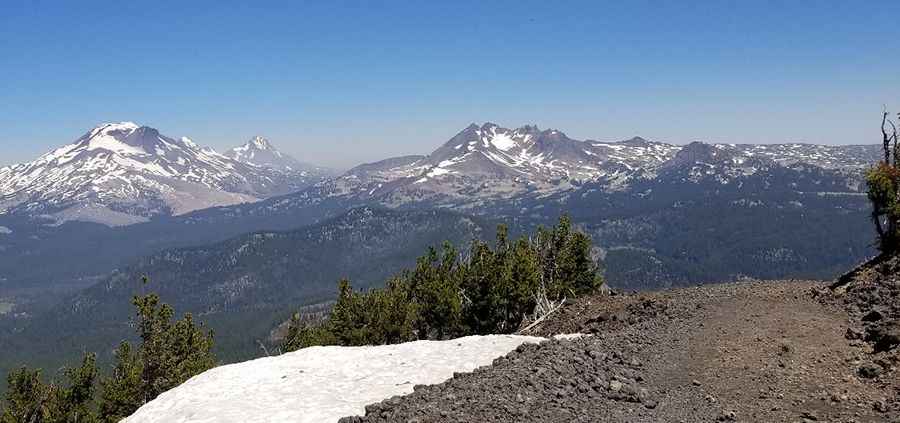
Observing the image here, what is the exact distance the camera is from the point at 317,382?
23.0 metres

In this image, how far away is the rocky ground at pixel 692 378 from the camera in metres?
16.9

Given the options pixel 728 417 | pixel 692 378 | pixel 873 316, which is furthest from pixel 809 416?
pixel 873 316

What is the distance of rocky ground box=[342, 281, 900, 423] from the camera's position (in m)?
16.9

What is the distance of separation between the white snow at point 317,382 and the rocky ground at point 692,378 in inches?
80.2

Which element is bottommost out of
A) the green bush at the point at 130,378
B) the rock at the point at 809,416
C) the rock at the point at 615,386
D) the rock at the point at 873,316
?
the green bush at the point at 130,378

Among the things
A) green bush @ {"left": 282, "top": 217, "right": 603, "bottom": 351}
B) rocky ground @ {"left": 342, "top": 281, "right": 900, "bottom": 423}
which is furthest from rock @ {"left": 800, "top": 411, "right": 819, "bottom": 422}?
green bush @ {"left": 282, "top": 217, "right": 603, "bottom": 351}

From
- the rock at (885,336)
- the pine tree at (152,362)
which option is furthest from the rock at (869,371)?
the pine tree at (152,362)

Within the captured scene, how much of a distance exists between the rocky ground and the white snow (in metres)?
2.04

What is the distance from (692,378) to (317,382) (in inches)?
535

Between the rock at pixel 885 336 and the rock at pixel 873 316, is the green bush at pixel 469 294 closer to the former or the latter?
the rock at pixel 873 316

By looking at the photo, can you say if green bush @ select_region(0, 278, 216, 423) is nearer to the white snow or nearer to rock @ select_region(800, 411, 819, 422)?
the white snow

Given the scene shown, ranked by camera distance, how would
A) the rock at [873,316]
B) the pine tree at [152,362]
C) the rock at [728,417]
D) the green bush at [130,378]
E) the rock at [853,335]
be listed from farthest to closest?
the green bush at [130,378] < the pine tree at [152,362] < the rock at [873,316] < the rock at [853,335] < the rock at [728,417]

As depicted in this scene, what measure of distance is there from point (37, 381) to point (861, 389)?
77.3 meters

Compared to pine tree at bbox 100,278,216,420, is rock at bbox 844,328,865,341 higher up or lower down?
higher up
